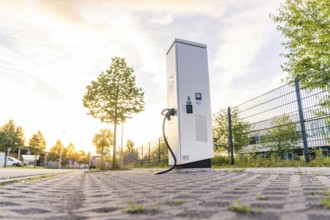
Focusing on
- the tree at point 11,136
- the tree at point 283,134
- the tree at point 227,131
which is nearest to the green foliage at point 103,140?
the tree at point 11,136

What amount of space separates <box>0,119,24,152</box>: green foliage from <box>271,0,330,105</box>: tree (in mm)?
45690

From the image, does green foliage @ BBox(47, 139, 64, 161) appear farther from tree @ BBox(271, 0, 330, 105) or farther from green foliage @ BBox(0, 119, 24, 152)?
tree @ BBox(271, 0, 330, 105)

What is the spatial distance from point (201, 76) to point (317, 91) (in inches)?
109

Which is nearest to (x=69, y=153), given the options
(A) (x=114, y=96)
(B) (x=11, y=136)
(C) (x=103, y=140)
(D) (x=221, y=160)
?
(B) (x=11, y=136)

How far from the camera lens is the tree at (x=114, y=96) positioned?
53.0 ft

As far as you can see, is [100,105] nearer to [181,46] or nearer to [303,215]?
[181,46]

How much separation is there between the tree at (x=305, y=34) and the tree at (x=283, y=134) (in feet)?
9.44

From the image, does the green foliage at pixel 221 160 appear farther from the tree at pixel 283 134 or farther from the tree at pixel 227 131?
the tree at pixel 283 134

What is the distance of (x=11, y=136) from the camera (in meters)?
42.4

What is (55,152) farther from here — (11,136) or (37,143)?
(11,136)

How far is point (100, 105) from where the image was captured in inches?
645

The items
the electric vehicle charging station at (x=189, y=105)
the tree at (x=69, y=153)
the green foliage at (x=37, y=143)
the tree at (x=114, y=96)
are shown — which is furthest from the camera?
the tree at (x=69, y=153)

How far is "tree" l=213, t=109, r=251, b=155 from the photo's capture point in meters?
7.88

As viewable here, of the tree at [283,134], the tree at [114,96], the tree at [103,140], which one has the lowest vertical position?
the tree at [283,134]
